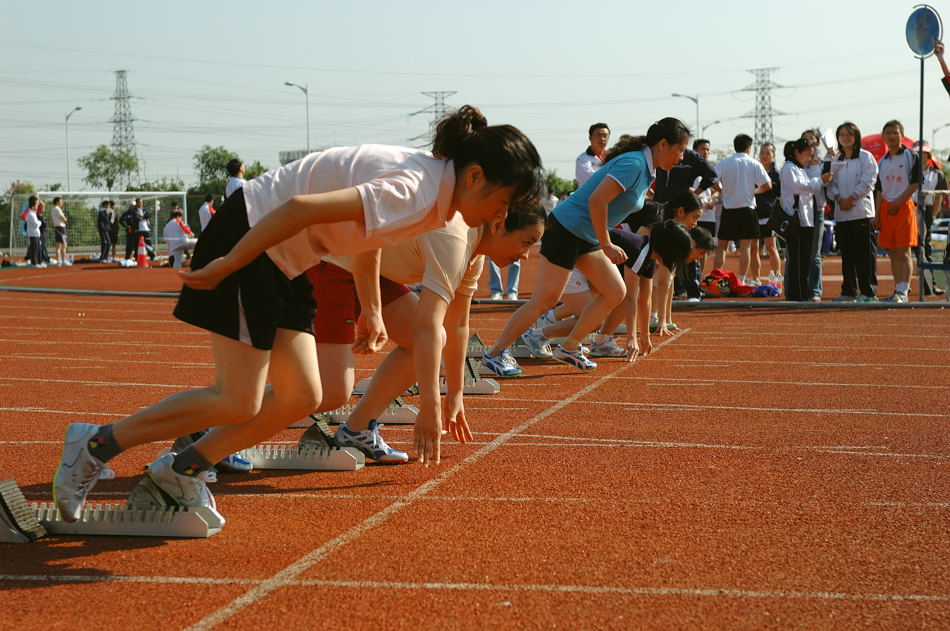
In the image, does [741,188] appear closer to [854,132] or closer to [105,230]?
[854,132]

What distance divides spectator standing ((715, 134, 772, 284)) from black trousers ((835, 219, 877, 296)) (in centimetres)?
143

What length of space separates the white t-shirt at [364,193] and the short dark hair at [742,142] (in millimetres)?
13130

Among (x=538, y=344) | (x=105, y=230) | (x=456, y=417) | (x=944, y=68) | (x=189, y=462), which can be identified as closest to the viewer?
(x=189, y=462)

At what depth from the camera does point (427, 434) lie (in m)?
4.79

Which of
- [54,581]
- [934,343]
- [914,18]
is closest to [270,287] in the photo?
[54,581]

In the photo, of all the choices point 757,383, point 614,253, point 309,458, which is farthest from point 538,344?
point 309,458

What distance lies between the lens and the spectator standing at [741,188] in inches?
640

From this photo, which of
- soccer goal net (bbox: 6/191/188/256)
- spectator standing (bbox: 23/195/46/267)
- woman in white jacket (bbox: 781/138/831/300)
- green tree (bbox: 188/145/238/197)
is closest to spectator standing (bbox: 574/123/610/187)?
woman in white jacket (bbox: 781/138/831/300)

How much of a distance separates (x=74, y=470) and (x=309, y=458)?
1.59 metres

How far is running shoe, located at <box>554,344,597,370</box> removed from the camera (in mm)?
9266

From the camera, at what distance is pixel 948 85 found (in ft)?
42.7

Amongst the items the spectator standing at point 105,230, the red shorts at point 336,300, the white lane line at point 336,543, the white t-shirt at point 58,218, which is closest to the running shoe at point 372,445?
the white lane line at point 336,543

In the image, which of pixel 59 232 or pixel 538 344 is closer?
pixel 538 344

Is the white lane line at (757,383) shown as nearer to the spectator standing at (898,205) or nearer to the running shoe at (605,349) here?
the running shoe at (605,349)
